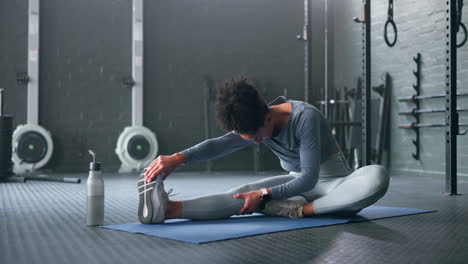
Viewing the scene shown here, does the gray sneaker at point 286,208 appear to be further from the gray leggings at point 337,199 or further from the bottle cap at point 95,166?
the bottle cap at point 95,166

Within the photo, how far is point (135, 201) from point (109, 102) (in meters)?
3.38

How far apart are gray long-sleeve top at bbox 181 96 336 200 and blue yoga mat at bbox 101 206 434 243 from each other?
6.0 inches

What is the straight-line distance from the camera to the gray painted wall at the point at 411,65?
219 inches

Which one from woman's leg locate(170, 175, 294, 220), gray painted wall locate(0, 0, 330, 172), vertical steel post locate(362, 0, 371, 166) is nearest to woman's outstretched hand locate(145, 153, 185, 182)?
woman's leg locate(170, 175, 294, 220)

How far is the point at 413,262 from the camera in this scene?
1666 millimetres

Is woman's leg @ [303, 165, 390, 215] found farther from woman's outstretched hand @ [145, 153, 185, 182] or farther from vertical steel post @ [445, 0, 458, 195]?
vertical steel post @ [445, 0, 458, 195]

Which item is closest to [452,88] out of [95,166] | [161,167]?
[161,167]

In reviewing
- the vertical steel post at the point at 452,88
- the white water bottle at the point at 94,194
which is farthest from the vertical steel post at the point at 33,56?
the vertical steel post at the point at 452,88

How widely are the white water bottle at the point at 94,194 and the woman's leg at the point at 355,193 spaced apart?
100 centimetres

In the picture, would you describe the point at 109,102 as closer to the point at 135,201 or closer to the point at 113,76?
the point at 113,76

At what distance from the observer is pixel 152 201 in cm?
232

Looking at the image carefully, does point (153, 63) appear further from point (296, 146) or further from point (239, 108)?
point (239, 108)

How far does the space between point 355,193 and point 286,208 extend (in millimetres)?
361

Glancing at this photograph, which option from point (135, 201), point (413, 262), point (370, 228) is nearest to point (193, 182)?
point (135, 201)
